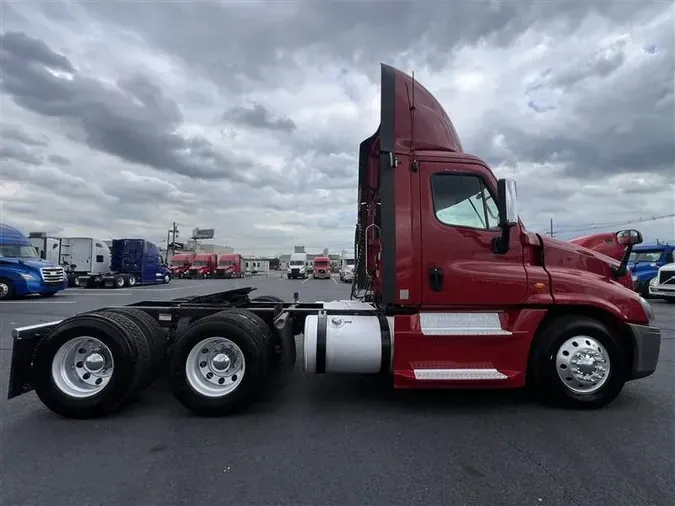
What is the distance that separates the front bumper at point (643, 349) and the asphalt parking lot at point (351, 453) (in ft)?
1.40

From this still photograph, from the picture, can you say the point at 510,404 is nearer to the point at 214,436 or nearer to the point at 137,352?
the point at 214,436

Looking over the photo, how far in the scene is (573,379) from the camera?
14.3 ft

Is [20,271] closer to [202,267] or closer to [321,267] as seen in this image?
[202,267]

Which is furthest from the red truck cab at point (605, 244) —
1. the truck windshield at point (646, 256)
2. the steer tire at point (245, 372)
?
the truck windshield at point (646, 256)

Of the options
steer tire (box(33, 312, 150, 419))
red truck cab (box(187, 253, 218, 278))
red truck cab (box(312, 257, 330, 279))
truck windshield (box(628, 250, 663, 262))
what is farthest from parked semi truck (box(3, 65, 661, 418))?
red truck cab (box(187, 253, 218, 278))

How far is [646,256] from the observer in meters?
18.6

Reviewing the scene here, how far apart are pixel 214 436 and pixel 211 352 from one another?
89cm

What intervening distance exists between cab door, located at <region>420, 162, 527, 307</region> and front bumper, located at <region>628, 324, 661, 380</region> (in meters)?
1.32

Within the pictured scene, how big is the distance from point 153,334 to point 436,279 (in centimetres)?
311

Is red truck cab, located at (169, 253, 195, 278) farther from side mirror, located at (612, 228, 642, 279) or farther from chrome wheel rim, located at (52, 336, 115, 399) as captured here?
side mirror, located at (612, 228, 642, 279)

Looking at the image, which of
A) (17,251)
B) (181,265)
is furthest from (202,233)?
(17,251)

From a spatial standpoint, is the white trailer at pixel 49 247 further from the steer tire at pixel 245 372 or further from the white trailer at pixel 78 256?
the steer tire at pixel 245 372

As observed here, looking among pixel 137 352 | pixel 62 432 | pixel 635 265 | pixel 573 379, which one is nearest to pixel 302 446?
pixel 137 352

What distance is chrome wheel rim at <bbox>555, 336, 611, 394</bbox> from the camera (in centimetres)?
434
